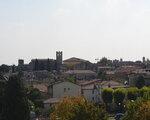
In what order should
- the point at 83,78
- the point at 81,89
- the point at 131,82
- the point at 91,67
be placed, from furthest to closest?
the point at 91,67 < the point at 83,78 < the point at 131,82 < the point at 81,89

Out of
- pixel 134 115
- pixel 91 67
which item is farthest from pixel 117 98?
pixel 91 67

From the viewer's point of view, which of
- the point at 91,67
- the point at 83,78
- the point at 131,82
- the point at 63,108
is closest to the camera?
the point at 63,108

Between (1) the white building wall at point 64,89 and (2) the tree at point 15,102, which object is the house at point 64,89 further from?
(2) the tree at point 15,102

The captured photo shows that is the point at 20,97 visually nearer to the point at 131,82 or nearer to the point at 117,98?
the point at 117,98

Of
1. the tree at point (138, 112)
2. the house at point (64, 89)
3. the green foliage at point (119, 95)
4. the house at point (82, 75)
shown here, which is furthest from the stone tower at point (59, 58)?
the tree at point (138, 112)

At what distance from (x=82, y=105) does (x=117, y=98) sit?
35.5m

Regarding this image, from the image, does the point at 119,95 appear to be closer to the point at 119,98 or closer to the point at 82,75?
the point at 119,98

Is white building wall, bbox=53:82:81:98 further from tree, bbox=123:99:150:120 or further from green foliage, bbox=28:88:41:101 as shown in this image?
tree, bbox=123:99:150:120

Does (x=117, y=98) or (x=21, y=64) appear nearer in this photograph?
(x=117, y=98)

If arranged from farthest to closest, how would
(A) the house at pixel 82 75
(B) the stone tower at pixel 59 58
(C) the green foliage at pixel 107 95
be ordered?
(B) the stone tower at pixel 59 58
(A) the house at pixel 82 75
(C) the green foliage at pixel 107 95

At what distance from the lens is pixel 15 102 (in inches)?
1521

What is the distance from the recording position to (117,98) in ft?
225

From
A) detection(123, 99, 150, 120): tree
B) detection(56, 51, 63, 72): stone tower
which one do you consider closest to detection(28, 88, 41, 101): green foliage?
detection(123, 99, 150, 120): tree

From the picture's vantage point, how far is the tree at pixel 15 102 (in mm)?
38250
